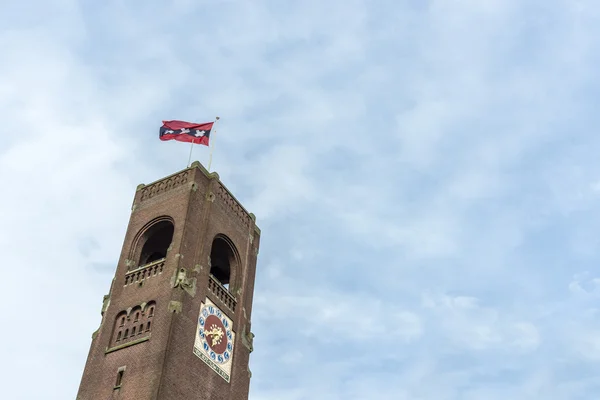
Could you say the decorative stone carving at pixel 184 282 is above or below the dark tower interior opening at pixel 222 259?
below

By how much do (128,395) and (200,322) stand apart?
624cm

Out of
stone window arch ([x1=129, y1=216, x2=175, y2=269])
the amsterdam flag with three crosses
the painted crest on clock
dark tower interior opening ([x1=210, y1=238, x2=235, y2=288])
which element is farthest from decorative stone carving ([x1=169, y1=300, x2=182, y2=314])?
the amsterdam flag with three crosses

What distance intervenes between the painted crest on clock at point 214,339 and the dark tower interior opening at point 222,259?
539 centimetres

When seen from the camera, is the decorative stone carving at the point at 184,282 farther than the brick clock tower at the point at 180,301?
Yes

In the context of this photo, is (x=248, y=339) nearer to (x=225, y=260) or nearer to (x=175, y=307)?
(x=225, y=260)

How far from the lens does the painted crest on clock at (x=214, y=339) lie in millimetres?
39750

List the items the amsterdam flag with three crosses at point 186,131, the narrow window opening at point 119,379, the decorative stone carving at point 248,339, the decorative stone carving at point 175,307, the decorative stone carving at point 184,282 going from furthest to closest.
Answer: the amsterdam flag with three crosses at point 186,131 < the decorative stone carving at point 248,339 < the decorative stone carving at point 184,282 < the decorative stone carving at point 175,307 < the narrow window opening at point 119,379

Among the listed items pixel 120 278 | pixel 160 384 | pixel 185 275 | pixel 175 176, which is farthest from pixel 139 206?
pixel 160 384

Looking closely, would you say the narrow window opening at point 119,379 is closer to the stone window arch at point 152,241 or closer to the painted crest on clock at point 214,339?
the painted crest on clock at point 214,339

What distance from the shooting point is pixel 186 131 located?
47.2 m

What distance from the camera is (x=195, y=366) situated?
3831cm

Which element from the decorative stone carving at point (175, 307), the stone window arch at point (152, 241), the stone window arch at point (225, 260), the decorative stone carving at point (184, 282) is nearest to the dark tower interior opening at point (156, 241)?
the stone window arch at point (152, 241)

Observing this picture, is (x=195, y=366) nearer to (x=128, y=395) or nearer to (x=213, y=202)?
(x=128, y=395)

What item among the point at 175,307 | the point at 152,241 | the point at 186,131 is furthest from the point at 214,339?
the point at 186,131
